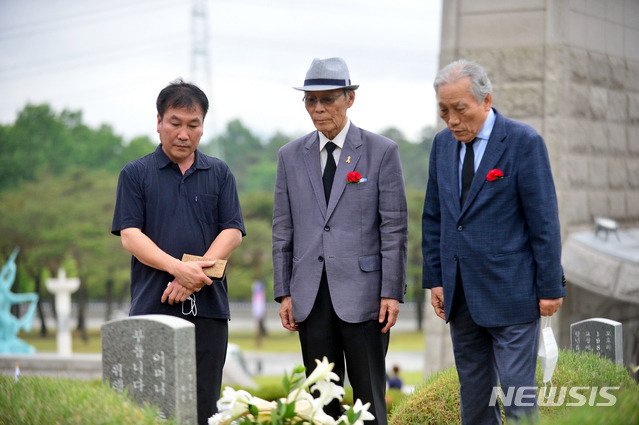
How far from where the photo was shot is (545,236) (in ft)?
11.7

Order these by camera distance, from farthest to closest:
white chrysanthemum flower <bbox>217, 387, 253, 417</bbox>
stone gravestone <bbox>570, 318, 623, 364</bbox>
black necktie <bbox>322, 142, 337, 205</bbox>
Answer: stone gravestone <bbox>570, 318, 623, 364</bbox>
black necktie <bbox>322, 142, 337, 205</bbox>
white chrysanthemum flower <bbox>217, 387, 253, 417</bbox>

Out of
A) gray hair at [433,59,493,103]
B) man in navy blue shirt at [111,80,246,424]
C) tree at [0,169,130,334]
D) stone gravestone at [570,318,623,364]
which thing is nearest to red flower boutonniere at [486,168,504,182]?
gray hair at [433,59,493,103]

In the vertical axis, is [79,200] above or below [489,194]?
below

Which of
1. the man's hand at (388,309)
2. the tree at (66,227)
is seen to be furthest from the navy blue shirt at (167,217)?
the tree at (66,227)

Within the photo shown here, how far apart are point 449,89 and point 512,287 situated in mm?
925

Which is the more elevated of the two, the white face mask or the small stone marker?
the white face mask

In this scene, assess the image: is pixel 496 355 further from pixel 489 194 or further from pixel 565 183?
pixel 565 183

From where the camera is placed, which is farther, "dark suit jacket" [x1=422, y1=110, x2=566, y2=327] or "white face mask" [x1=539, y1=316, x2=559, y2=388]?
"white face mask" [x1=539, y1=316, x2=559, y2=388]

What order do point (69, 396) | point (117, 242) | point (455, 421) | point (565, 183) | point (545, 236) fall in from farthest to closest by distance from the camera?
point (117, 242)
point (565, 183)
point (455, 421)
point (545, 236)
point (69, 396)

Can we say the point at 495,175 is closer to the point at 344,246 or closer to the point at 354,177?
the point at 354,177

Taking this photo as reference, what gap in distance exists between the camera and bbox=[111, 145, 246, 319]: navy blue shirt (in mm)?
3912

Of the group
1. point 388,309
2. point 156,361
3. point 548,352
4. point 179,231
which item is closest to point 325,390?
point 156,361

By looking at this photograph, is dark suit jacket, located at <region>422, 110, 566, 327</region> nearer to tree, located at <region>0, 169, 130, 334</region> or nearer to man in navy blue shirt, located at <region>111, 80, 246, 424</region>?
man in navy blue shirt, located at <region>111, 80, 246, 424</region>

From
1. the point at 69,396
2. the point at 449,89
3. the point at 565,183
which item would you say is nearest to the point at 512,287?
the point at 449,89
